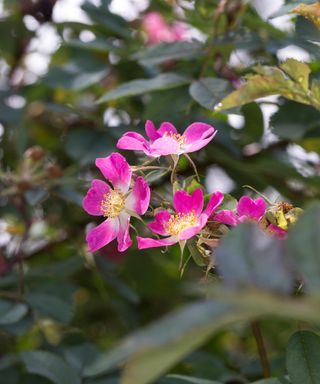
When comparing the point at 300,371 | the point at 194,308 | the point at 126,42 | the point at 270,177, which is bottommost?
the point at 270,177

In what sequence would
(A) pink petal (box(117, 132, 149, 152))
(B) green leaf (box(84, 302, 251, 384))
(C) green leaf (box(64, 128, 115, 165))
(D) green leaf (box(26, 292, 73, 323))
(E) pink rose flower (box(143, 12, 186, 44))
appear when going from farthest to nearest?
(E) pink rose flower (box(143, 12, 186, 44)) → (C) green leaf (box(64, 128, 115, 165)) → (D) green leaf (box(26, 292, 73, 323)) → (A) pink petal (box(117, 132, 149, 152)) → (B) green leaf (box(84, 302, 251, 384))

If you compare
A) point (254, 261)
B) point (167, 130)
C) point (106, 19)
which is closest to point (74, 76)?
point (106, 19)

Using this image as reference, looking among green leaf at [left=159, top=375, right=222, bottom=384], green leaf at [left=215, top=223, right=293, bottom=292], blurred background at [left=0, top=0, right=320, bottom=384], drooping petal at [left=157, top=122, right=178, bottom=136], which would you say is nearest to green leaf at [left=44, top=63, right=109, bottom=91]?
blurred background at [left=0, top=0, right=320, bottom=384]

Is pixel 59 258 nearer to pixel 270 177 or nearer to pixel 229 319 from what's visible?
pixel 270 177

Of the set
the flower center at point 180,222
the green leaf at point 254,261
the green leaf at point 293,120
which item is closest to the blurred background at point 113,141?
the green leaf at point 293,120

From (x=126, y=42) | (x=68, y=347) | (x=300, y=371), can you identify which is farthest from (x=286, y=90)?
(x=126, y=42)

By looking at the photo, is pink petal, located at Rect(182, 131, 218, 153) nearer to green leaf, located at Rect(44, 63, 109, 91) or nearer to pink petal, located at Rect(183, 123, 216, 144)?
pink petal, located at Rect(183, 123, 216, 144)

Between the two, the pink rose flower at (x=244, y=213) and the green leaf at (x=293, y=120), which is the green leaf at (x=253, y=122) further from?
the pink rose flower at (x=244, y=213)

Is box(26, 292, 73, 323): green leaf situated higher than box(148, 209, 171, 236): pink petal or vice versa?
box(148, 209, 171, 236): pink petal

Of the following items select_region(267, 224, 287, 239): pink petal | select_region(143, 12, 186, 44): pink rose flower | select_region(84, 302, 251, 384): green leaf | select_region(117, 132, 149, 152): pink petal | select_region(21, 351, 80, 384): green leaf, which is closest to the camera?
select_region(84, 302, 251, 384): green leaf
